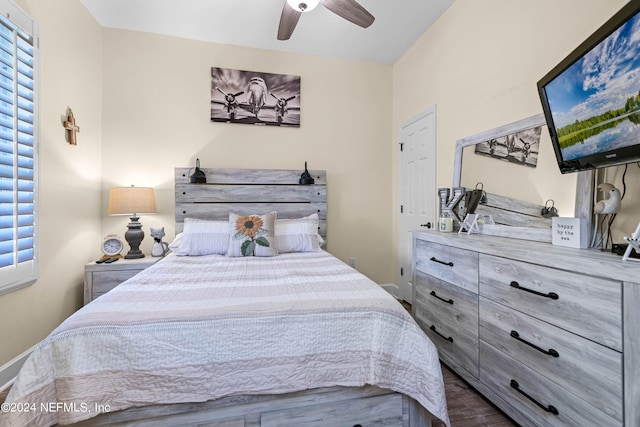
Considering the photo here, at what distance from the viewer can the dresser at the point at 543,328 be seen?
3.17 ft

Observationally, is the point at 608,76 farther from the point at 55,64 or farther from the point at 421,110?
the point at 55,64

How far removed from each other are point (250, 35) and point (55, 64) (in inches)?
66.4

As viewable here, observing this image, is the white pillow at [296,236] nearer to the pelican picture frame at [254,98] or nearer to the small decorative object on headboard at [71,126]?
the pelican picture frame at [254,98]

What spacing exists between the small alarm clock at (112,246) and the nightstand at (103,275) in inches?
9.2

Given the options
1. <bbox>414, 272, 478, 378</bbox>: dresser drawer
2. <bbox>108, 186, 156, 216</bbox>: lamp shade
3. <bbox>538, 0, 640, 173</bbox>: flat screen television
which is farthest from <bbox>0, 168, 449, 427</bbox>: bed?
<bbox>108, 186, 156, 216</bbox>: lamp shade

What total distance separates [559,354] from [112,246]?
337 centimetres

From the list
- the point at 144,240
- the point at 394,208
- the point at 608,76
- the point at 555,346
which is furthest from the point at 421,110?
the point at 144,240

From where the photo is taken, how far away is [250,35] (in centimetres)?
289

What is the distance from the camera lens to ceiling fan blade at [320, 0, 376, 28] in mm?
1894

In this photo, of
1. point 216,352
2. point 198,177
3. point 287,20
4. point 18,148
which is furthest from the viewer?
point 198,177

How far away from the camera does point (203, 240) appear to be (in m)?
2.50

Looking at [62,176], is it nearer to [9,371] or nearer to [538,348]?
[9,371]

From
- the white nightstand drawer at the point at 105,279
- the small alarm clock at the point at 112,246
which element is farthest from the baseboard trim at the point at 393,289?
the small alarm clock at the point at 112,246

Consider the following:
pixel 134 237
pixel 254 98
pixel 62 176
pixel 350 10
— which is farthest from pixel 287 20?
pixel 134 237
